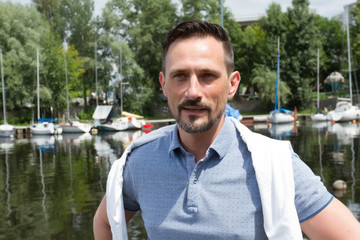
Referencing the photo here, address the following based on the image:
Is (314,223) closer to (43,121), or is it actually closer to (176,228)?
(176,228)

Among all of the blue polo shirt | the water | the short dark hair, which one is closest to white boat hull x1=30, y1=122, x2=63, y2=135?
the water

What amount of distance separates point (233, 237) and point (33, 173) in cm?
1605

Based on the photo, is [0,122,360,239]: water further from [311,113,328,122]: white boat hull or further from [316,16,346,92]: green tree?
[316,16,346,92]: green tree

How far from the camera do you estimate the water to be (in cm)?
930

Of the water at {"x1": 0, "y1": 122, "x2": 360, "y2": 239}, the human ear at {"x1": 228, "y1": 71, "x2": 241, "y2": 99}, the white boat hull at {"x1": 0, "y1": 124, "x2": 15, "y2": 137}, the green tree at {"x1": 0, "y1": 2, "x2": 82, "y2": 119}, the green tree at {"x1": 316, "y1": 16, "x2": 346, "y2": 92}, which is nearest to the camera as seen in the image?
the human ear at {"x1": 228, "y1": 71, "x2": 241, "y2": 99}

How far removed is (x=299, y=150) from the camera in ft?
68.9

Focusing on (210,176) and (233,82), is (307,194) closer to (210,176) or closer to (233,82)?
(210,176)

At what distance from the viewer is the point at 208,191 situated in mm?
1839

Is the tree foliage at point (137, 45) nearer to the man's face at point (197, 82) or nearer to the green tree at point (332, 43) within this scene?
the green tree at point (332, 43)

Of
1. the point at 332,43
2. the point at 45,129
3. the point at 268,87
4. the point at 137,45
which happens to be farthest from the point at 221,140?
the point at 332,43

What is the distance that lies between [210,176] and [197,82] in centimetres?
42

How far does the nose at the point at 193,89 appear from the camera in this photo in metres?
1.86

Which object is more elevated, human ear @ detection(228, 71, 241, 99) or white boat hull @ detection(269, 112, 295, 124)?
human ear @ detection(228, 71, 241, 99)

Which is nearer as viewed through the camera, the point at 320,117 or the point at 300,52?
the point at 320,117
